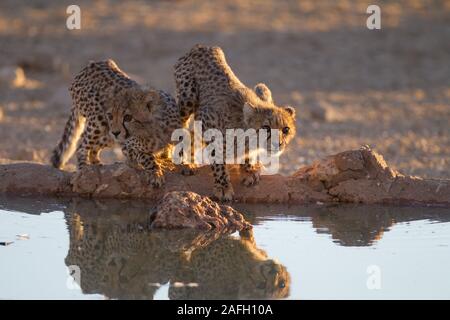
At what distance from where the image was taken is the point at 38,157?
11969 millimetres

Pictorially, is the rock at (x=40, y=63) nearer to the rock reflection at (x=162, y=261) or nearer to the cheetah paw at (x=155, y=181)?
the cheetah paw at (x=155, y=181)

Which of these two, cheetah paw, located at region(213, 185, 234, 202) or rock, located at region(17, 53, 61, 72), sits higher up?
rock, located at region(17, 53, 61, 72)

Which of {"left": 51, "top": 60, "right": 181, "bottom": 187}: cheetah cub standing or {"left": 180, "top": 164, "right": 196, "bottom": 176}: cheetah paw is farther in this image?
{"left": 51, "top": 60, "right": 181, "bottom": 187}: cheetah cub standing

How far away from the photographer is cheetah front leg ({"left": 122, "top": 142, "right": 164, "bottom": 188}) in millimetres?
9016

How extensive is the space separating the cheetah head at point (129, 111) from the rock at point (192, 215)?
1612 mm

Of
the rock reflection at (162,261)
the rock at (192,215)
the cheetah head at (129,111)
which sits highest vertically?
the cheetah head at (129,111)

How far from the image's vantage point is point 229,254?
291 inches

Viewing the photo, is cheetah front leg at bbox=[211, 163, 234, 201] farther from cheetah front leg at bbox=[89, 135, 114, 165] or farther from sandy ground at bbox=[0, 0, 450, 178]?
sandy ground at bbox=[0, 0, 450, 178]

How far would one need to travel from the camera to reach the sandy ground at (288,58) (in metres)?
14.6

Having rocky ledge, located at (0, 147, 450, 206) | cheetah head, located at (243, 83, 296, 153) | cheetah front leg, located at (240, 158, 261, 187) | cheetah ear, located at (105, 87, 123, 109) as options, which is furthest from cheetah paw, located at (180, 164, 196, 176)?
cheetah ear, located at (105, 87, 123, 109)

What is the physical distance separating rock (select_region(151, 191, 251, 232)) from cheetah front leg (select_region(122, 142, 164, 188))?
3.36 feet

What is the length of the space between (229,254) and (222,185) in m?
1.61

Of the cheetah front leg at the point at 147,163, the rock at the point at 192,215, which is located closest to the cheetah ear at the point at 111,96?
the cheetah front leg at the point at 147,163
